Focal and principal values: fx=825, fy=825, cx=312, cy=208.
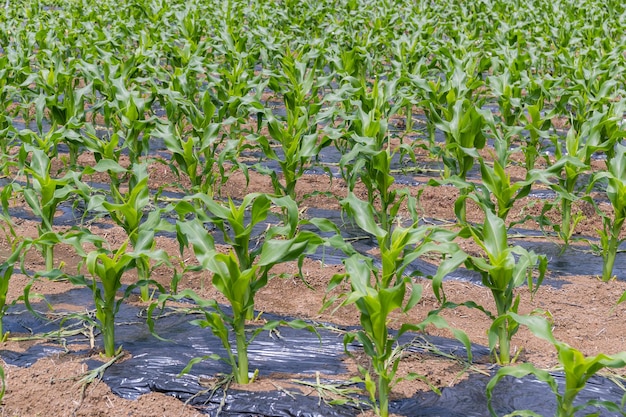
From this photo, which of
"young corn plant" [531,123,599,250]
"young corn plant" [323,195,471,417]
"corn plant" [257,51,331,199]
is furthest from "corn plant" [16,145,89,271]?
"young corn plant" [531,123,599,250]

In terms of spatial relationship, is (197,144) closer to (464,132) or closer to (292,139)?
(292,139)

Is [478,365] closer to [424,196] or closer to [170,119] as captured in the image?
[424,196]

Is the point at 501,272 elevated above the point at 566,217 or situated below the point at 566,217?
above

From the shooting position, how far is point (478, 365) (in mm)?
3246

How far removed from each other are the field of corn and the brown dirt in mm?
12

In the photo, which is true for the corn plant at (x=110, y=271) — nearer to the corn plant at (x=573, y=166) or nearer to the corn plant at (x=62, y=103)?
the corn plant at (x=62, y=103)

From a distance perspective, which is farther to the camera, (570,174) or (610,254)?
(570,174)

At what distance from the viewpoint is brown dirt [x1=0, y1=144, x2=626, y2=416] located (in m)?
3.06

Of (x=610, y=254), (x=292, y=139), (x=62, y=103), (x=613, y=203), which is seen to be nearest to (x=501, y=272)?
(x=613, y=203)

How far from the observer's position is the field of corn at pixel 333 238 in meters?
3.04

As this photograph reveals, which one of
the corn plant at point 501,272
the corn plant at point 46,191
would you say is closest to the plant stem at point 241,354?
the corn plant at point 501,272

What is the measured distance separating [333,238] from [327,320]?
73cm

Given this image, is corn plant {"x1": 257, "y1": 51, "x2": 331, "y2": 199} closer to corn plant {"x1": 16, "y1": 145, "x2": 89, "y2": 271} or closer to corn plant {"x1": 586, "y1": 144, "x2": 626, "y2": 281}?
corn plant {"x1": 16, "y1": 145, "x2": 89, "y2": 271}

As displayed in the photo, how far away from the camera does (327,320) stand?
3.74 metres
